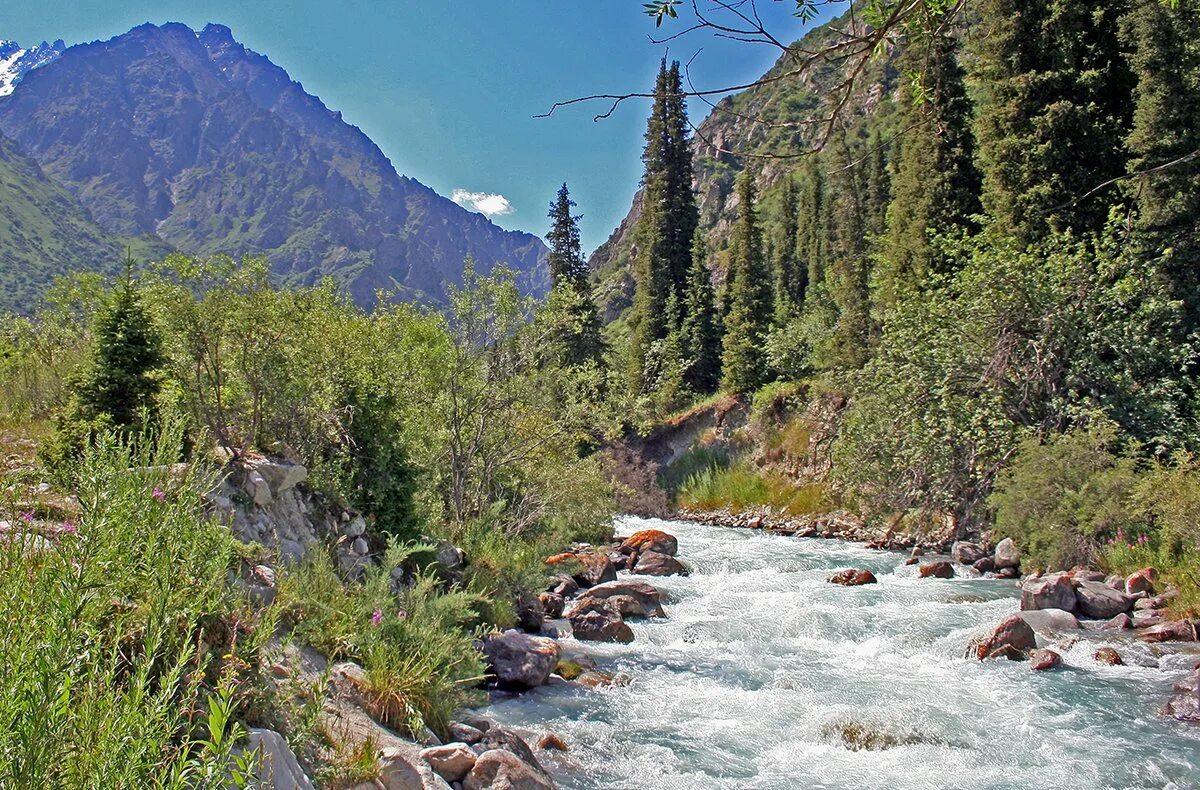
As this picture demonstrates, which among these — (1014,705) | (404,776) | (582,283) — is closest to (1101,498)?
(1014,705)

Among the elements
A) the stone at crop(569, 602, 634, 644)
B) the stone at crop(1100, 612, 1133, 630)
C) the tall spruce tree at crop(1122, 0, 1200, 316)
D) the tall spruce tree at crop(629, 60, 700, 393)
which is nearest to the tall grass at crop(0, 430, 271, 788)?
the stone at crop(569, 602, 634, 644)

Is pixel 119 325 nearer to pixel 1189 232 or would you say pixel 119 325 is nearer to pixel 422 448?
pixel 422 448

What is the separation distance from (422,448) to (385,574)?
20.9 feet

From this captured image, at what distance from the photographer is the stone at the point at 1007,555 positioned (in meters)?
17.5

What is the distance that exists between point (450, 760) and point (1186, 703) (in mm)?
8565

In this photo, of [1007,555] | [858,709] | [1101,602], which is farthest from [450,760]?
[1007,555]

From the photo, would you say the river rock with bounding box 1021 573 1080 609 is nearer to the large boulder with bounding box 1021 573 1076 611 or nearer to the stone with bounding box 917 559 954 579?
the large boulder with bounding box 1021 573 1076 611

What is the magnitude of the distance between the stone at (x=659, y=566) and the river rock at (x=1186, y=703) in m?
11.5

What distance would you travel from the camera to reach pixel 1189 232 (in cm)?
1867

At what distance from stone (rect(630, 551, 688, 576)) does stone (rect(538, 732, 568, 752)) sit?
1133cm

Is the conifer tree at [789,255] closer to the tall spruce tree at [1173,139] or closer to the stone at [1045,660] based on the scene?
the tall spruce tree at [1173,139]

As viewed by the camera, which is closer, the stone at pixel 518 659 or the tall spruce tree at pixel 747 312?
the stone at pixel 518 659

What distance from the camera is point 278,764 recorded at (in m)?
4.19

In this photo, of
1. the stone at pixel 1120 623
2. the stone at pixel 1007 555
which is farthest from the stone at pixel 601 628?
the stone at pixel 1007 555
